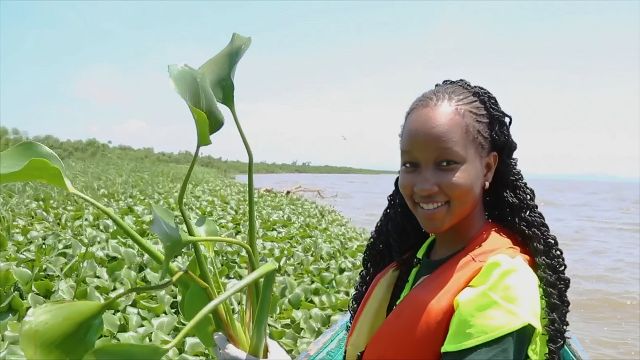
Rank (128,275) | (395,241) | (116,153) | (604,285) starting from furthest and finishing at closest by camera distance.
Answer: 1. (116,153)
2. (604,285)
3. (128,275)
4. (395,241)

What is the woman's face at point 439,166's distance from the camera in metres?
1.21

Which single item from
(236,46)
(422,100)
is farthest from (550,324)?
(236,46)

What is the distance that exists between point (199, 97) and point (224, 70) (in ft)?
0.42

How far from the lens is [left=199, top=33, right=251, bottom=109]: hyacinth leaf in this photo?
3.90ft

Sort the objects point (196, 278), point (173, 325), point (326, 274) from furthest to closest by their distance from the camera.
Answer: point (326, 274), point (173, 325), point (196, 278)

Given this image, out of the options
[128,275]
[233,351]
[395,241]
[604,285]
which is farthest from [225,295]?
[604,285]

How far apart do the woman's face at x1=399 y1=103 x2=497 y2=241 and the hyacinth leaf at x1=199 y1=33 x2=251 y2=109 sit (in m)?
0.37

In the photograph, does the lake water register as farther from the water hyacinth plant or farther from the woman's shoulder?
the water hyacinth plant

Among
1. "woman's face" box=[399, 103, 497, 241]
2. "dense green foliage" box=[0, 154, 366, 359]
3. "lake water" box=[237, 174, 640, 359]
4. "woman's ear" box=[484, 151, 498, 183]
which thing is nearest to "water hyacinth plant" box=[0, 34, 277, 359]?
"dense green foliage" box=[0, 154, 366, 359]

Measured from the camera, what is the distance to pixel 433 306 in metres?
1.19

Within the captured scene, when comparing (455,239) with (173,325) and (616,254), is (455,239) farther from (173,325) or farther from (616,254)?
(616,254)

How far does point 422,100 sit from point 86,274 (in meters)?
1.79

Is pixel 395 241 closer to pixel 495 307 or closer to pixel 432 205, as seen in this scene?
pixel 432 205

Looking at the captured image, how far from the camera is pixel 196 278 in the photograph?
1.07 metres
